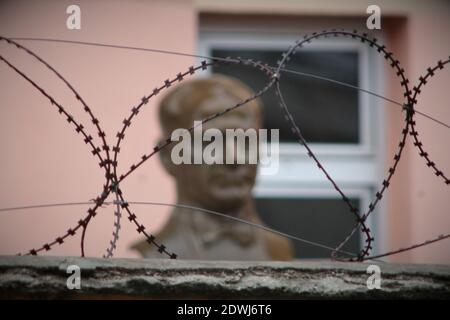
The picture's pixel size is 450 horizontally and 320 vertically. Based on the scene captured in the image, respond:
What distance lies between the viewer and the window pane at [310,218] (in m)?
3.74

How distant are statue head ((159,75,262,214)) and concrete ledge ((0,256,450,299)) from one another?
119 cm

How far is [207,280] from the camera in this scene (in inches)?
60.2

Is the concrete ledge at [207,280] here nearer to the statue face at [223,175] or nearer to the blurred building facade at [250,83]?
the statue face at [223,175]

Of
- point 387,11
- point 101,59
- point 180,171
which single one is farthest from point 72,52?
point 387,11

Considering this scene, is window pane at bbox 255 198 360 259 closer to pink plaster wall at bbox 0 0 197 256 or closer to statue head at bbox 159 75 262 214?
pink plaster wall at bbox 0 0 197 256

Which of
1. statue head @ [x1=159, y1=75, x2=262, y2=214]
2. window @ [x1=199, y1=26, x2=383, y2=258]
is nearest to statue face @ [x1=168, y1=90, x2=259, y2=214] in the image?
statue head @ [x1=159, y1=75, x2=262, y2=214]

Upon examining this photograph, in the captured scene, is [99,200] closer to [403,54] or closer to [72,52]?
[72,52]

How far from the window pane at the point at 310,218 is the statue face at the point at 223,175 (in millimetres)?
951

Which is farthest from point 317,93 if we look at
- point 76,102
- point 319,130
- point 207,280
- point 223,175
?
point 207,280

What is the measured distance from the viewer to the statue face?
277 cm

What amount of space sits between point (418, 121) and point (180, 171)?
114 centimetres
